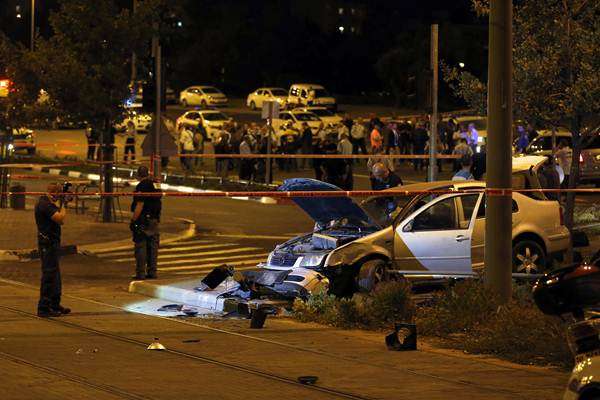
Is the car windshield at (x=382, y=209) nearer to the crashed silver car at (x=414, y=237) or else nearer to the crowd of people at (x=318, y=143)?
the crashed silver car at (x=414, y=237)

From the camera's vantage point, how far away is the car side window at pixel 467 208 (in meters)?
16.8

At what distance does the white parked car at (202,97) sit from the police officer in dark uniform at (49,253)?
173 ft

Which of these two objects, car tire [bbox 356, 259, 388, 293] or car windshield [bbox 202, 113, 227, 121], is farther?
car windshield [bbox 202, 113, 227, 121]

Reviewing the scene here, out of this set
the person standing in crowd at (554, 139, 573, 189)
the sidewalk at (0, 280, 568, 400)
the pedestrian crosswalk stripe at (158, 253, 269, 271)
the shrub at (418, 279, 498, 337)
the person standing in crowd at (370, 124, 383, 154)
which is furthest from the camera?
the person standing in crowd at (370, 124, 383, 154)

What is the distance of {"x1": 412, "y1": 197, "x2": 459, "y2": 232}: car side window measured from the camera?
1673 cm

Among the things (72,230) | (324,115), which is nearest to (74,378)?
(72,230)

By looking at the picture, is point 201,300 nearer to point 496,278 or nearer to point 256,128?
point 496,278

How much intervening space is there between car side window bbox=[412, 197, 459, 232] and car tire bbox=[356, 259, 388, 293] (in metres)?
0.88

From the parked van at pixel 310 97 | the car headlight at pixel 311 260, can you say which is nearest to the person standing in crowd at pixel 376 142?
the car headlight at pixel 311 260

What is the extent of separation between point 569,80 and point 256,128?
2285 cm

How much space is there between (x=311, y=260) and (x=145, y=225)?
3430mm

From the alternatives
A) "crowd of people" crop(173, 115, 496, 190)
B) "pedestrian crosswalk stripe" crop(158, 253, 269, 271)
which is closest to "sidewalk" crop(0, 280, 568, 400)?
"pedestrian crosswalk stripe" crop(158, 253, 269, 271)

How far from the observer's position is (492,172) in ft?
44.9

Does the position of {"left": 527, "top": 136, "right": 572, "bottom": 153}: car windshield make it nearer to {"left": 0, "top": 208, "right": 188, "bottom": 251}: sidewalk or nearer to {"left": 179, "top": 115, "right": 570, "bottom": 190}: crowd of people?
{"left": 179, "top": 115, "right": 570, "bottom": 190}: crowd of people
